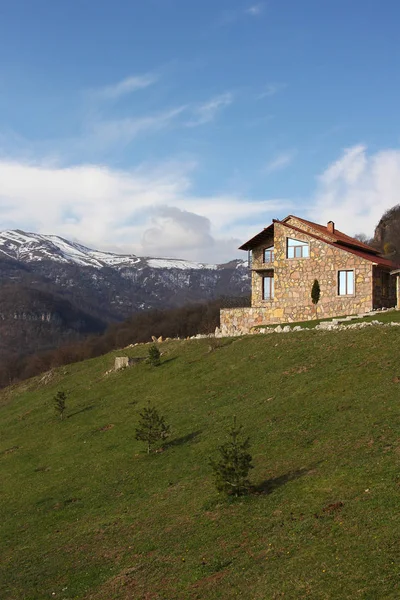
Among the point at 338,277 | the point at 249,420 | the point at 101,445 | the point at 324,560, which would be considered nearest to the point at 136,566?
the point at 324,560

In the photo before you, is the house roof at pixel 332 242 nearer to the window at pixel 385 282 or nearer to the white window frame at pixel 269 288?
the window at pixel 385 282

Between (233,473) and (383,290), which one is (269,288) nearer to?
(383,290)

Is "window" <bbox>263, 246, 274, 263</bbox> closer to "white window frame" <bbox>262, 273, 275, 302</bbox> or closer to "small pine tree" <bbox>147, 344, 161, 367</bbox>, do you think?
"white window frame" <bbox>262, 273, 275, 302</bbox>

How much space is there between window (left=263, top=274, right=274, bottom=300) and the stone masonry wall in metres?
0.45

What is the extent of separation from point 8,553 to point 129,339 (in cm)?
13838

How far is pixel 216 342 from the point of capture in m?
43.0

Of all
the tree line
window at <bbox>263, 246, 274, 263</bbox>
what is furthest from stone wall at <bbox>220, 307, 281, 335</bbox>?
the tree line

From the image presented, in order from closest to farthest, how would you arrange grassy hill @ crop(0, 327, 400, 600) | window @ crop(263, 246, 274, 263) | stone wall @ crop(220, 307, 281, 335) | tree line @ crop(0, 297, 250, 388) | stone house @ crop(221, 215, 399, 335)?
grassy hill @ crop(0, 327, 400, 600)
stone house @ crop(221, 215, 399, 335)
stone wall @ crop(220, 307, 281, 335)
window @ crop(263, 246, 274, 263)
tree line @ crop(0, 297, 250, 388)

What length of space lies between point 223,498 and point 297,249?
35.8m

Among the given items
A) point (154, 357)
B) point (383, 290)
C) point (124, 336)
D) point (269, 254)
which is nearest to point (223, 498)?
point (154, 357)

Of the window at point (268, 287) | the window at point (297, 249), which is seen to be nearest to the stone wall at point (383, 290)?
the window at point (297, 249)

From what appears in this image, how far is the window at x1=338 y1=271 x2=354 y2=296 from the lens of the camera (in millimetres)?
46781

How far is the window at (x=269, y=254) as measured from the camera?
53906mm

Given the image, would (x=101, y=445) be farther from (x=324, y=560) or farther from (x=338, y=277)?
(x=338, y=277)
